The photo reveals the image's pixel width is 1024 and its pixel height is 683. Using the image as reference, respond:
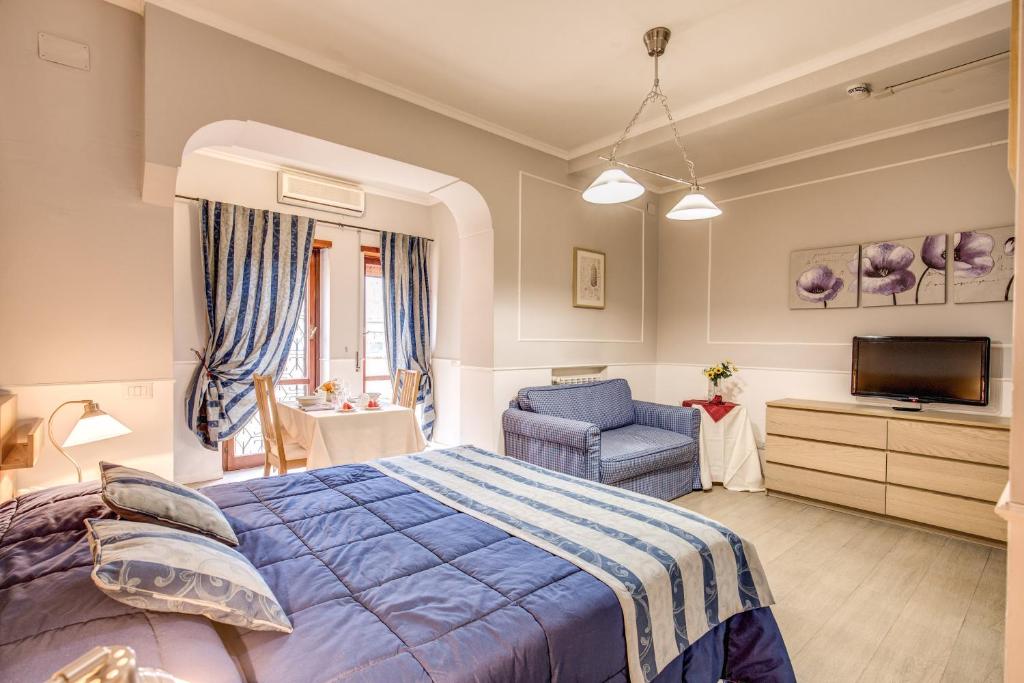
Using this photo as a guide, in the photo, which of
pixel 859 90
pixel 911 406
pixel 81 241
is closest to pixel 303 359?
pixel 81 241

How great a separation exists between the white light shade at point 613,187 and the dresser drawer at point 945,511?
8.79 feet

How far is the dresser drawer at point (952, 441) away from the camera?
2894 millimetres

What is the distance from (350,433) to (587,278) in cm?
248

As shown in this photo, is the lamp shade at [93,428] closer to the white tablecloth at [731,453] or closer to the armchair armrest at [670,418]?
the armchair armrest at [670,418]

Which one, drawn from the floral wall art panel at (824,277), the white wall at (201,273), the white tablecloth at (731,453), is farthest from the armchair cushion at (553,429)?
the floral wall art panel at (824,277)

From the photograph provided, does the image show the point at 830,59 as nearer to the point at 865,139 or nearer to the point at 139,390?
the point at 865,139

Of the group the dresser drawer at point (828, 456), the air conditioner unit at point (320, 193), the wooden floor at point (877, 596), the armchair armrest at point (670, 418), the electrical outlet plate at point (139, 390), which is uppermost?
the air conditioner unit at point (320, 193)

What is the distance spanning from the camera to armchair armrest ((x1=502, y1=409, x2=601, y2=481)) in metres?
3.18

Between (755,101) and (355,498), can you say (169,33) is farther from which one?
(755,101)

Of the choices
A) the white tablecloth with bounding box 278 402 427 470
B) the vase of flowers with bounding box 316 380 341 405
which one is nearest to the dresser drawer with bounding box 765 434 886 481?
the white tablecloth with bounding box 278 402 427 470

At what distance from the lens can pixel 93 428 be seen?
2.16 metres

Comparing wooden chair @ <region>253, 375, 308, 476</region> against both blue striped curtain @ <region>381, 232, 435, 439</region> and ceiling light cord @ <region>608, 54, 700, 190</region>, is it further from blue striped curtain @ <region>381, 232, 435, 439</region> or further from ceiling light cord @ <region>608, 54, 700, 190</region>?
ceiling light cord @ <region>608, 54, 700, 190</region>

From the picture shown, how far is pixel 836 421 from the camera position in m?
3.53

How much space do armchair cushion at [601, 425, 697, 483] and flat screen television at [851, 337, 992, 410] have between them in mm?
1392
